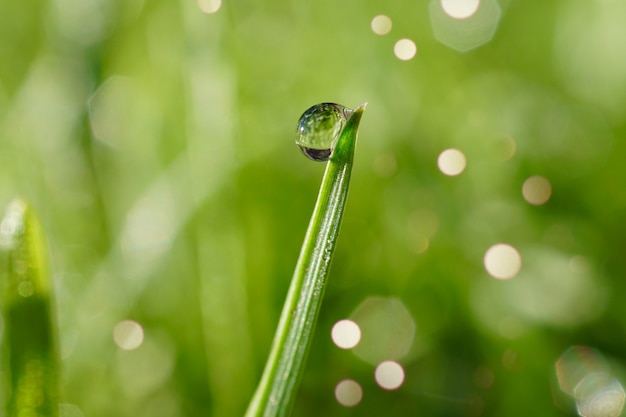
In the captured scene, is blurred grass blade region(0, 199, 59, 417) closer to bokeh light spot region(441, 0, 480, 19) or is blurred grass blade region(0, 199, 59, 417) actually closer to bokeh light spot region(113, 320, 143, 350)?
A: bokeh light spot region(113, 320, 143, 350)

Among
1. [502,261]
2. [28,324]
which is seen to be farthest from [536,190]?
[28,324]

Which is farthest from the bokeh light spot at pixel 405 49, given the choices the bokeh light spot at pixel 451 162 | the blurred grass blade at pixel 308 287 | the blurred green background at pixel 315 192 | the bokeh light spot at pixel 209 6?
the blurred grass blade at pixel 308 287

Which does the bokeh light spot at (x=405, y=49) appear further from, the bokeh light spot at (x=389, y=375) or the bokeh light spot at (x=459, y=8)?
the bokeh light spot at (x=389, y=375)

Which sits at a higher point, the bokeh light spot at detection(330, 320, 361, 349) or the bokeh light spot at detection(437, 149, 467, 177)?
the bokeh light spot at detection(437, 149, 467, 177)

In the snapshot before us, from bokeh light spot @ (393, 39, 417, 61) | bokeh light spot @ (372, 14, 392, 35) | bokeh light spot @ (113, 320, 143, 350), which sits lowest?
bokeh light spot @ (113, 320, 143, 350)

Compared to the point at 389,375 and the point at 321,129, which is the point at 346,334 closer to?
the point at 389,375

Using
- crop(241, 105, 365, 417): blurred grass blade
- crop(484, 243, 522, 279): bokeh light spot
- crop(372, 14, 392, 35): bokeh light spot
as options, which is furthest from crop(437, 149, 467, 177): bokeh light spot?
crop(241, 105, 365, 417): blurred grass blade

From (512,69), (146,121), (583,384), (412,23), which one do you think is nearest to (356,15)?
(412,23)
